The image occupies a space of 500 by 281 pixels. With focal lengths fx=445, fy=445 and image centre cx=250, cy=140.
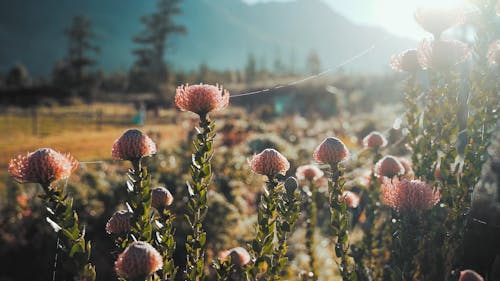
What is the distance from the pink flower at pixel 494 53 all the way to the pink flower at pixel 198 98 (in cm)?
110

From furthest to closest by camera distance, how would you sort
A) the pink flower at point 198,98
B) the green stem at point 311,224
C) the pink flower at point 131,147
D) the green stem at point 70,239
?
the green stem at point 311,224 < the pink flower at point 198,98 < the pink flower at point 131,147 < the green stem at point 70,239

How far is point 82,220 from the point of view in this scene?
211 inches

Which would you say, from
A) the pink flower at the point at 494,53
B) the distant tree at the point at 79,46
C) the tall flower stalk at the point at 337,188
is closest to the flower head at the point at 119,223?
the tall flower stalk at the point at 337,188

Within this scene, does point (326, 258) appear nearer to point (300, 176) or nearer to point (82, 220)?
point (82, 220)

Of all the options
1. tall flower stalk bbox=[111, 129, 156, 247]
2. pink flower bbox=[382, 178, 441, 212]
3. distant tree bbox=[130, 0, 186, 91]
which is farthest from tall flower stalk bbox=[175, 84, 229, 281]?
distant tree bbox=[130, 0, 186, 91]

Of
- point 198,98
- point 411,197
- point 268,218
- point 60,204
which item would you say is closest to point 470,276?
point 411,197

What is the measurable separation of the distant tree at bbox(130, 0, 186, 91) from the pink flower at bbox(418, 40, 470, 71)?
63425 mm

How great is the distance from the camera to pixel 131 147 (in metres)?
1.48

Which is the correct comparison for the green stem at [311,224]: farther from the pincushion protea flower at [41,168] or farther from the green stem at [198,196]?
the pincushion protea flower at [41,168]

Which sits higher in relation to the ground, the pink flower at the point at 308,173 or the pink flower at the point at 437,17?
the pink flower at the point at 437,17

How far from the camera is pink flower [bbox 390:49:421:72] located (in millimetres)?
1962

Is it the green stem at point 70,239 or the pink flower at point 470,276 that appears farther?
the pink flower at point 470,276

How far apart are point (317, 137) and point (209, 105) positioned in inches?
502

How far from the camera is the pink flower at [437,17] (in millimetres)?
1712
